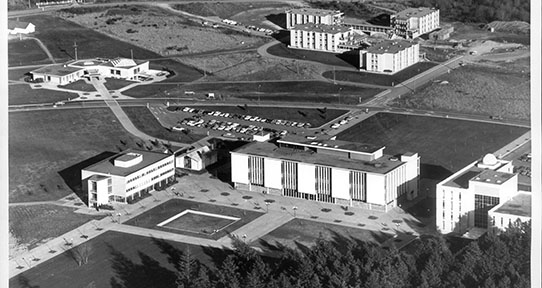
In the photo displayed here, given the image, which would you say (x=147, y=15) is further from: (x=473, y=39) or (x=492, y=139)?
(x=492, y=139)

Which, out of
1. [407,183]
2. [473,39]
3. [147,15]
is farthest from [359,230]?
[147,15]

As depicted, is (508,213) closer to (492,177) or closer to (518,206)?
(518,206)

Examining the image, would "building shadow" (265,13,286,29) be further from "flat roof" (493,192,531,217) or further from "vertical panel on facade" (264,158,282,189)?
"flat roof" (493,192,531,217)

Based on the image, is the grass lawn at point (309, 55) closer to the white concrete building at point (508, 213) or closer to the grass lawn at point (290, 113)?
the grass lawn at point (290, 113)

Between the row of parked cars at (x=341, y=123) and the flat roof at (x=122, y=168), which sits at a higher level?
the flat roof at (x=122, y=168)

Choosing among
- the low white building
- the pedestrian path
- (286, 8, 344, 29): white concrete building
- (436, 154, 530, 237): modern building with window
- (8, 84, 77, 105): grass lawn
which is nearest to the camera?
(436, 154, 530, 237): modern building with window

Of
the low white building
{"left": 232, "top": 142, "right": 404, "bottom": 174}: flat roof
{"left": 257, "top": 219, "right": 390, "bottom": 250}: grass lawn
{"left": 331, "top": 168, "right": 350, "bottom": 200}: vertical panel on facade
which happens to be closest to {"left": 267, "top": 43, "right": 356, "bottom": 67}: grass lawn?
the low white building

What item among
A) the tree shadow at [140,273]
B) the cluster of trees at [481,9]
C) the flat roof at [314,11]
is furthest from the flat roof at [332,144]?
the cluster of trees at [481,9]
